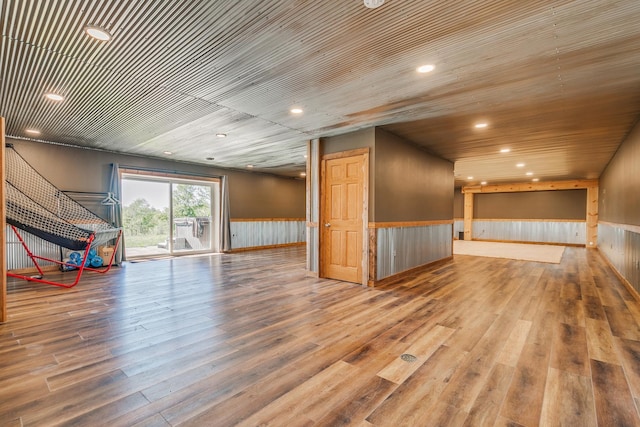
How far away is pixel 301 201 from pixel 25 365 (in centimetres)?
962

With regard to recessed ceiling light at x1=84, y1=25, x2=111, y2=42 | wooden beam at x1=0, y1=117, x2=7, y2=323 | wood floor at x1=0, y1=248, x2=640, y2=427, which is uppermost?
recessed ceiling light at x1=84, y1=25, x2=111, y2=42

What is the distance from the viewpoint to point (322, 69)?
9.86 ft

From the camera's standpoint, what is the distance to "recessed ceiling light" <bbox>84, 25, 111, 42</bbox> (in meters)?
2.34

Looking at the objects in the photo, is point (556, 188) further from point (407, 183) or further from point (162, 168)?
point (162, 168)

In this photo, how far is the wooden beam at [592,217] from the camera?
1086 centimetres

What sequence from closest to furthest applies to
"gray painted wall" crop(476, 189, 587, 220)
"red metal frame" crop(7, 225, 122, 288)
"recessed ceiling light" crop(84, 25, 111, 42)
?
"recessed ceiling light" crop(84, 25, 111, 42) < "red metal frame" crop(7, 225, 122, 288) < "gray painted wall" crop(476, 189, 587, 220)

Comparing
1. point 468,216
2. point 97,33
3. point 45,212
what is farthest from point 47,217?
point 468,216

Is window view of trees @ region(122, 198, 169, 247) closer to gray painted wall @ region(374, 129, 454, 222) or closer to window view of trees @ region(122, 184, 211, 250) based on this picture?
window view of trees @ region(122, 184, 211, 250)

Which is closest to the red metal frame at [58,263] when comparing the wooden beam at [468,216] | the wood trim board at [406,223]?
the wood trim board at [406,223]

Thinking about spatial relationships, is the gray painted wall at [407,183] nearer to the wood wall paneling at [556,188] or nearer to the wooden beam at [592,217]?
the wood wall paneling at [556,188]

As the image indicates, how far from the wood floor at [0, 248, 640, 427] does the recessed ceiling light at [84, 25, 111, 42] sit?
2598 mm

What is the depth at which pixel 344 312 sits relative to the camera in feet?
11.6

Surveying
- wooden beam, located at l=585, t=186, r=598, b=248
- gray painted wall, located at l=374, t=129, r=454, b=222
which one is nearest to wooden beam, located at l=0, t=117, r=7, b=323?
gray painted wall, located at l=374, t=129, r=454, b=222

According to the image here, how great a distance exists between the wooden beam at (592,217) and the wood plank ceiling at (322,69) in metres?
6.89
